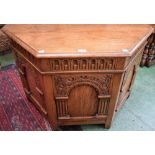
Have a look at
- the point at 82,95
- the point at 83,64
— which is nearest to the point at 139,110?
the point at 82,95

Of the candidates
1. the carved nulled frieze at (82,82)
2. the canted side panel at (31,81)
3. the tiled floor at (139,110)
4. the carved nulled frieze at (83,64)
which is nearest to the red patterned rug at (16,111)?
the canted side panel at (31,81)

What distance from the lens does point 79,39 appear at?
3.76 ft

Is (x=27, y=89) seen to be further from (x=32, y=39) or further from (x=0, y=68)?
(x=0, y=68)

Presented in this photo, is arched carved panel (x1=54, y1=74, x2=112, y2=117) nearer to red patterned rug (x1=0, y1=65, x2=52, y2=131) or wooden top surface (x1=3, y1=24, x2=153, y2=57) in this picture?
wooden top surface (x1=3, y1=24, x2=153, y2=57)

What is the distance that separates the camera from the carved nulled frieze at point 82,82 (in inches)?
45.7

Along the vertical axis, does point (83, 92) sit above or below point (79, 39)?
below

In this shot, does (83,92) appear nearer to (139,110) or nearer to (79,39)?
(79,39)

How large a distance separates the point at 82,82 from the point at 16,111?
A: 2.95ft

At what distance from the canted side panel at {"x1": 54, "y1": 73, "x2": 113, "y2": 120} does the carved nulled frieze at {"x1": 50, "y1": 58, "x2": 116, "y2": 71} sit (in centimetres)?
7

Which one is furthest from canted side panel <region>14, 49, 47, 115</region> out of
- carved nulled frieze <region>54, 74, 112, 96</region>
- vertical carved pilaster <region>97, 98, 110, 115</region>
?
vertical carved pilaster <region>97, 98, 110, 115</region>

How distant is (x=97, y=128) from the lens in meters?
1.60

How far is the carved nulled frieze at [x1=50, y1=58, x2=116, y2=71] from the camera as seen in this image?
106cm

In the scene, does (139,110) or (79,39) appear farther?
(139,110)

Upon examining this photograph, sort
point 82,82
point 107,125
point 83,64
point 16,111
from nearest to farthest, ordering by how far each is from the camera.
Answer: point 83,64 → point 82,82 → point 107,125 → point 16,111
